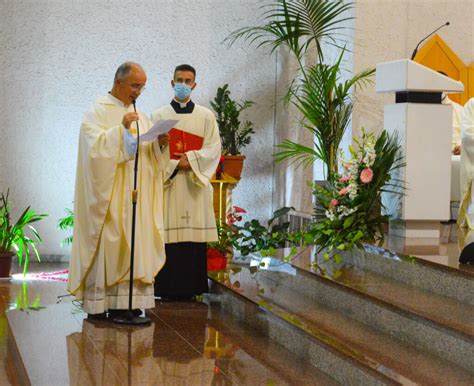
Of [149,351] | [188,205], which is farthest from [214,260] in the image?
[149,351]

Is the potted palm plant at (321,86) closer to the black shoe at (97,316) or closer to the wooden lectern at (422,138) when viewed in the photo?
the wooden lectern at (422,138)

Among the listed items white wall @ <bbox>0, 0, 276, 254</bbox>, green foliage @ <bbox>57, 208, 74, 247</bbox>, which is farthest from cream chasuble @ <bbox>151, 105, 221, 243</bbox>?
white wall @ <bbox>0, 0, 276, 254</bbox>

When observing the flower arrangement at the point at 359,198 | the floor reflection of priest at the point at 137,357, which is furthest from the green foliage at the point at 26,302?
the flower arrangement at the point at 359,198

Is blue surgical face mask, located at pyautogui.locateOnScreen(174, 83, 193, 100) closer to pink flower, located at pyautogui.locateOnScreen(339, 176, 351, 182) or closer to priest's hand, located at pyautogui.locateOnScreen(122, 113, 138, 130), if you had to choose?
priest's hand, located at pyautogui.locateOnScreen(122, 113, 138, 130)

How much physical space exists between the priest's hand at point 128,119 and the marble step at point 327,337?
1.45 m

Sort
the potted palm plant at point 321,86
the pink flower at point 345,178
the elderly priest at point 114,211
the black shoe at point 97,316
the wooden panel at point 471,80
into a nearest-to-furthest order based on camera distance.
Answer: the elderly priest at point 114,211 < the black shoe at point 97,316 < the pink flower at point 345,178 < the potted palm plant at point 321,86 < the wooden panel at point 471,80

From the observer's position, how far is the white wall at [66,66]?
10.4 m

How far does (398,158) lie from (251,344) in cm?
214

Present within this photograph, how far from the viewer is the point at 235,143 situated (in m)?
10.4

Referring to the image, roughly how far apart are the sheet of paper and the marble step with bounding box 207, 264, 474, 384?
51.2 inches

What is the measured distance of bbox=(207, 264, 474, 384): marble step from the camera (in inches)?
183

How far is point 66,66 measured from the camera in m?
10.5

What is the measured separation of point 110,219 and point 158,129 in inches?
31.3

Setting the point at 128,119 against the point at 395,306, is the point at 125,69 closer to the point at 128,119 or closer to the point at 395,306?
the point at 128,119
